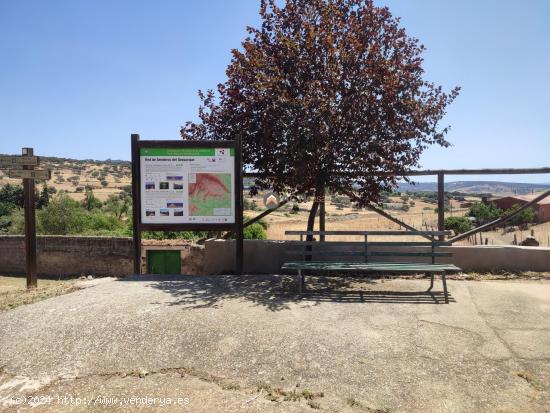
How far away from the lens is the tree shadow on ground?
6047 mm

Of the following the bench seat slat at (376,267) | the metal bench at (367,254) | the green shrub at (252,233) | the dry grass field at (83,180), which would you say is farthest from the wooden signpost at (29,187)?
the dry grass field at (83,180)

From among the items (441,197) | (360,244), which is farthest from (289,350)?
(441,197)

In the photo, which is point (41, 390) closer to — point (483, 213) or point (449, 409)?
point (449, 409)

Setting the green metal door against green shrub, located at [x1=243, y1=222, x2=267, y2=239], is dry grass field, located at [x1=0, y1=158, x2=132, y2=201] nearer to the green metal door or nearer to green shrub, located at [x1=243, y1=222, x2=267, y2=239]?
green shrub, located at [x1=243, y1=222, x2=267, y2=239]

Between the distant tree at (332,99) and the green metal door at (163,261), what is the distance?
2.77m

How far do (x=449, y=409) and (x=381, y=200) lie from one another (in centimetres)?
477

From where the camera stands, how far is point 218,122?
810 cm

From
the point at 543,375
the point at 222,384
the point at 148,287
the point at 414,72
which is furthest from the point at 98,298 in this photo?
the point at 414,72

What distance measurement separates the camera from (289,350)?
4.39 metres

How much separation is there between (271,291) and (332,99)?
3.01 meters

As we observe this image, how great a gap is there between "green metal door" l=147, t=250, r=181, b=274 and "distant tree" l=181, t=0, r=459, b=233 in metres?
2.77

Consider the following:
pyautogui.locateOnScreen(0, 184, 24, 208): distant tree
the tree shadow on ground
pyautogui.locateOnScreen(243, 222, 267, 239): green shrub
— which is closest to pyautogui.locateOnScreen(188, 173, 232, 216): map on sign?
the tree shadow on ground

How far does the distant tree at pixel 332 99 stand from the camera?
695 centimetres

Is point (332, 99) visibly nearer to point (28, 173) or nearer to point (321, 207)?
point (321, 207)
